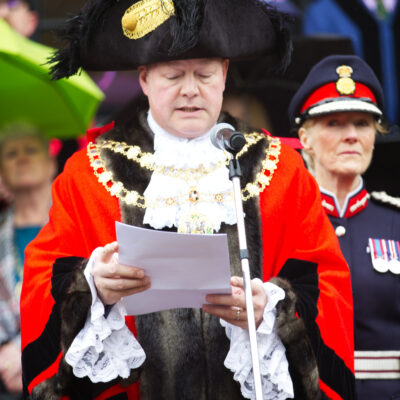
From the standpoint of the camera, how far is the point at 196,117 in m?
3.46

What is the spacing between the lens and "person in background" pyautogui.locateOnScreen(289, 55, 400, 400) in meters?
4.42

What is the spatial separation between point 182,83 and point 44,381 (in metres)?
1.19

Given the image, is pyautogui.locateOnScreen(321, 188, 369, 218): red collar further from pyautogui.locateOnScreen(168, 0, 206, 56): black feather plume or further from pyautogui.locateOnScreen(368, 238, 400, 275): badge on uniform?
pyautogui.locateOnScreen(168, 0, 206, 56): black feather plume

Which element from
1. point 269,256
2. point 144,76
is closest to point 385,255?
point 269,256

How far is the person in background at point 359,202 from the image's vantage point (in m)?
4.42

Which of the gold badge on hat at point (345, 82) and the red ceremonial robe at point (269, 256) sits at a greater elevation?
the gold badge on hat at point (345, 82)

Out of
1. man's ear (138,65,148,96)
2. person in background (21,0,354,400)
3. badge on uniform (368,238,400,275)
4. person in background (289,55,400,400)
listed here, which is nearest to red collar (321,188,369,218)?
person in background (289,55,400,400)

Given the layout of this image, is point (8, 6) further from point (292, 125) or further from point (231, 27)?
point (231, 27)

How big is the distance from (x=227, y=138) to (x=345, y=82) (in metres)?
1.87

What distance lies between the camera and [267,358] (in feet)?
10.8

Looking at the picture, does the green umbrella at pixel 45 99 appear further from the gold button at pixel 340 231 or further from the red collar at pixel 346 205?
the gold button at pixel 340 231

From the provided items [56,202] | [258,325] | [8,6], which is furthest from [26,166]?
[258,325]

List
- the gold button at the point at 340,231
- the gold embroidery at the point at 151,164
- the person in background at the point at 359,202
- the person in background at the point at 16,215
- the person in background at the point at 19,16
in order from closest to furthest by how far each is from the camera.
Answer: the gold embroidery at the point at 151,164
the person in background at the point at 359,202
the gold button at the point at 340,231
the person in background at the point at 16,215
the person in background at the point at 19,16

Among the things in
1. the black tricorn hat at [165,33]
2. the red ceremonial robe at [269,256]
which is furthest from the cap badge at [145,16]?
the red ceremonial robe at [269,256]
